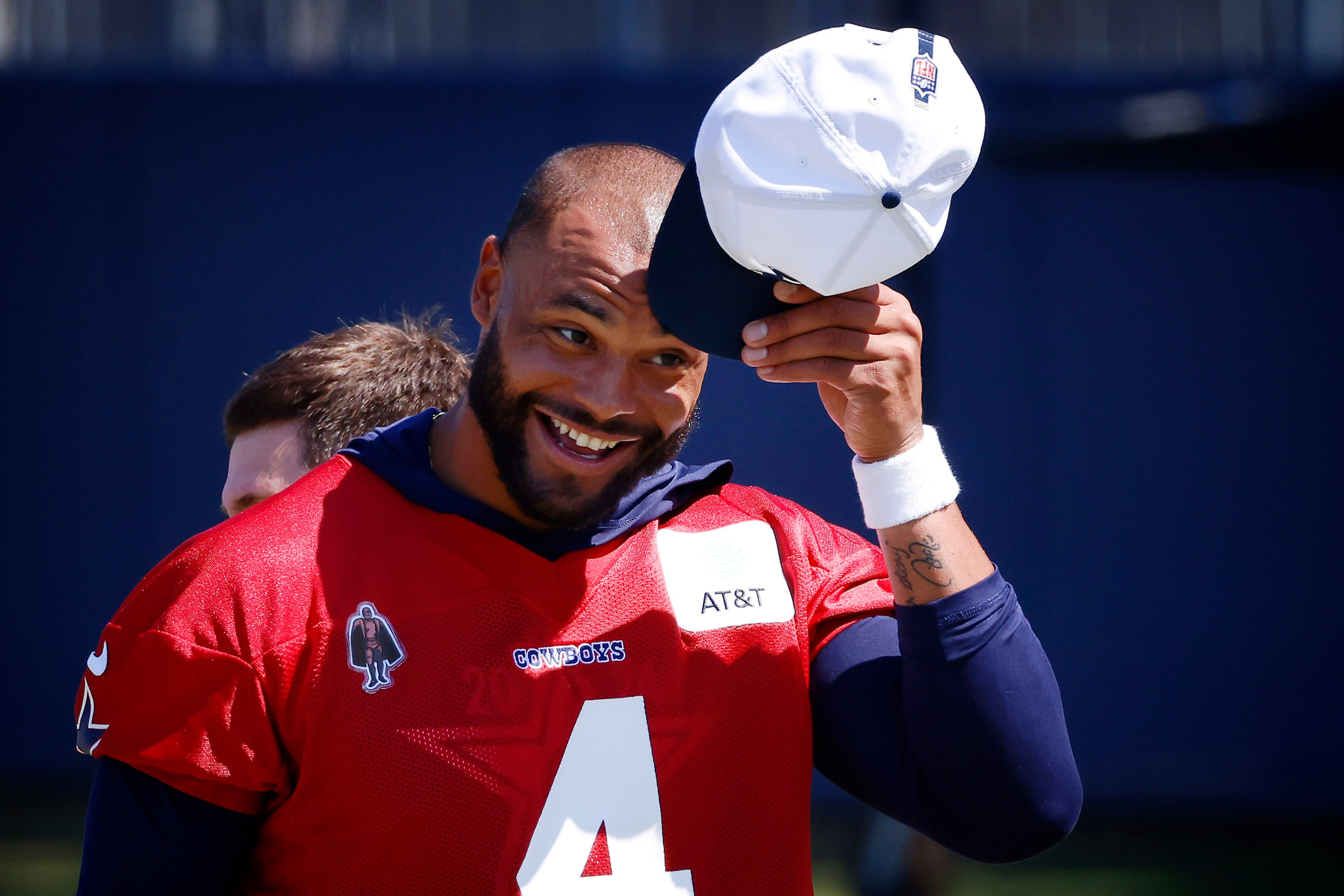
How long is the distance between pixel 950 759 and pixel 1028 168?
403 cm

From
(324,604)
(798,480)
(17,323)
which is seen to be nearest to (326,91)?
(17,323)

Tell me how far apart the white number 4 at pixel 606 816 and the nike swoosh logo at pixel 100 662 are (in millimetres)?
500

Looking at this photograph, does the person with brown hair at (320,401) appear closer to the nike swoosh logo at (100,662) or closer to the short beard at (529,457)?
the short beard at (529,457)

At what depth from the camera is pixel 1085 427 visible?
4879mm

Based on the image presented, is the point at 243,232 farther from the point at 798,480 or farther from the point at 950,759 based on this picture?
the point at 950,759

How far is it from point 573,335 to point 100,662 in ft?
2.11

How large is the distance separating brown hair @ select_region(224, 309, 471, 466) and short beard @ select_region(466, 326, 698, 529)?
18.8 inches

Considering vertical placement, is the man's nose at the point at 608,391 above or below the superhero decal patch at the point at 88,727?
above

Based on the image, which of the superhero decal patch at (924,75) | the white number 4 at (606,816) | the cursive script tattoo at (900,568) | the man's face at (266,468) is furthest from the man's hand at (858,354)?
the man's face at (266,468)

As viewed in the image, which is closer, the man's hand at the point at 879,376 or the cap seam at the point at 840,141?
the cap seam at the point at 840,141

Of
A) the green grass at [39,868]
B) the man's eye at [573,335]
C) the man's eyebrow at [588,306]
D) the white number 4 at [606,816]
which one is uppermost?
the man's eyebrow at [588,306]

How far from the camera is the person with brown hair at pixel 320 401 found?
1977mm

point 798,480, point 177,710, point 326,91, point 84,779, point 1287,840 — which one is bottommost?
point 1287,840

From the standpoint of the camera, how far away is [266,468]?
78.7 inches
